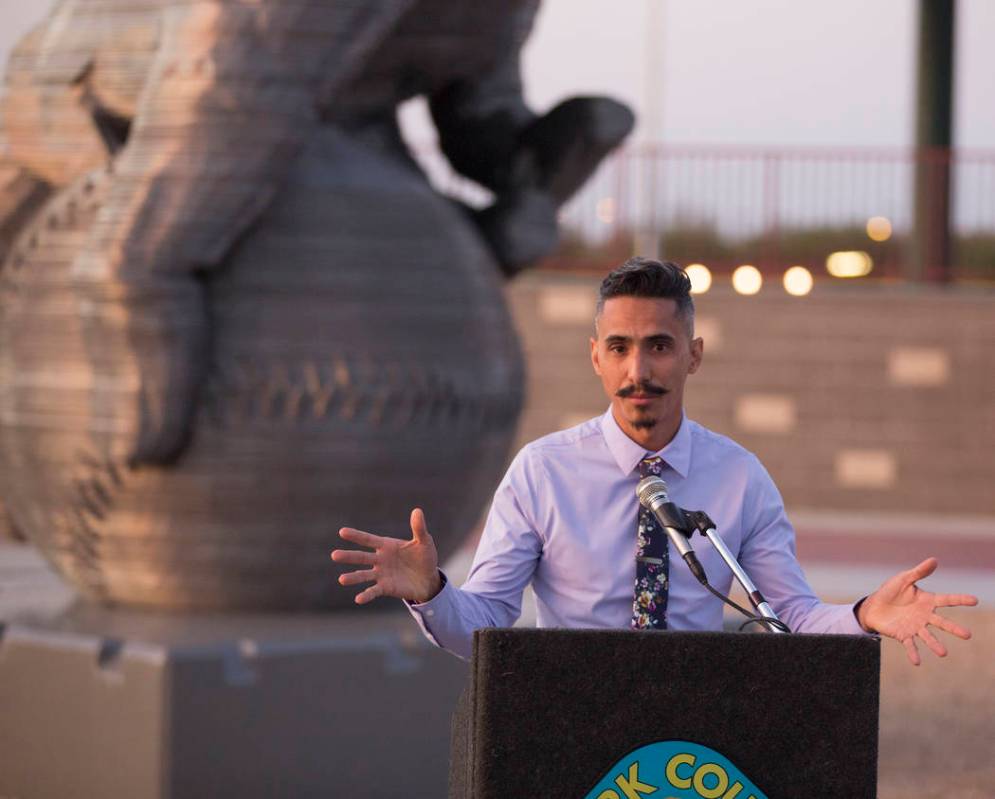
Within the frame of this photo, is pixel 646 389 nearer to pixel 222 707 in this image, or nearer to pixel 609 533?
pixel 609 533

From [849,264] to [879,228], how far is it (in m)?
0.36

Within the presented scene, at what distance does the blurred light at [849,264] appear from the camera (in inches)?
580

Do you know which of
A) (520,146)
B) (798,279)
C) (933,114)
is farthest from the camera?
(933,114)

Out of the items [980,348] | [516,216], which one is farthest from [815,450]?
[516,216]

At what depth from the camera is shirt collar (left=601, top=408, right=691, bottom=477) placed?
8.10ft

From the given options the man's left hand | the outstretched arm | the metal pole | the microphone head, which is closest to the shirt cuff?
the microphone head

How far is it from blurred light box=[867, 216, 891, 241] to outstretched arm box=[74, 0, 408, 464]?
1098cm

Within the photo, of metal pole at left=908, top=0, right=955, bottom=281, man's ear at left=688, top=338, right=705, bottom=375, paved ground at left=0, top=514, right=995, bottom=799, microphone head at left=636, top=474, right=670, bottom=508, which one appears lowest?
paved ground at left=0, top=514, right=995, bottom=799

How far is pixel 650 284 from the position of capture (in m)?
2.36

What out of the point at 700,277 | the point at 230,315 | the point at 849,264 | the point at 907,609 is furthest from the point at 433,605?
the point at 849,264

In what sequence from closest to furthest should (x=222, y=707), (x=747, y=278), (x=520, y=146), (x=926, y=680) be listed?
(x=222, y=707) < (x=520, y=146) < (x=926, y=680) < (x=747, y=278)

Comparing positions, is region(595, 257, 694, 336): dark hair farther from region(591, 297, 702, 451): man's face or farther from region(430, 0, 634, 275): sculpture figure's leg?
region(430, 0, 634, 275): sculpture figure's leg

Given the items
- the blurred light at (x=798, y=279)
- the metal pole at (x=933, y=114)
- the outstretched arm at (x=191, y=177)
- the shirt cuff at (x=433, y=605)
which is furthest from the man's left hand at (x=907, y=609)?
the metal pole at (x=933, y=114)

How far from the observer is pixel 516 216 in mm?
5086
